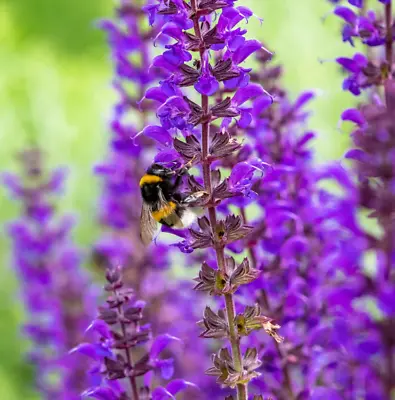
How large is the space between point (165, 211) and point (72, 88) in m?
4.15

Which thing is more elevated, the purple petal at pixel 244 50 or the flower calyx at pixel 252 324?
the purple petal at pixel 244 50

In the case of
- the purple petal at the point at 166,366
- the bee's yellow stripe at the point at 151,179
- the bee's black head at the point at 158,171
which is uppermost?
the bee's black head at the point at 158,171

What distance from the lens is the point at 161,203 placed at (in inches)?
77.2

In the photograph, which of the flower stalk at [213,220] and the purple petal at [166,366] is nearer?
the flower stalk at [213,220]

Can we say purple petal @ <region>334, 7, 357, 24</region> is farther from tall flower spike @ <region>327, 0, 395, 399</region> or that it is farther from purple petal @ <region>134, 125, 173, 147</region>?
purple petal @ <region>134, 125, 173, 147</region>

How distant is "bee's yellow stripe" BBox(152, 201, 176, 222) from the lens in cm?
192

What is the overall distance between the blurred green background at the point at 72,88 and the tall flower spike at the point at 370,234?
1.69 meters

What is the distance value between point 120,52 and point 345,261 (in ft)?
4.31

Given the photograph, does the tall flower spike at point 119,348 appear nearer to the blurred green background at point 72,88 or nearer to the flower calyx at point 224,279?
the flower calyx at point 224,279

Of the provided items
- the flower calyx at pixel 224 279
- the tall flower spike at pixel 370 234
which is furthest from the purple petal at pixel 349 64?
the flower calyx at pixel 224 279

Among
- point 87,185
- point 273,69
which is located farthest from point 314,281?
point 87,185

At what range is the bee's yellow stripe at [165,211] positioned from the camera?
192 cm

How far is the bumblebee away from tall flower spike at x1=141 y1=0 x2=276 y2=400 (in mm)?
338

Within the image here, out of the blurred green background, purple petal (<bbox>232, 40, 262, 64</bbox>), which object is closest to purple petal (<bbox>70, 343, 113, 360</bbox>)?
purple petal (<bbox>232, 40, 262, 64</bbox>)
